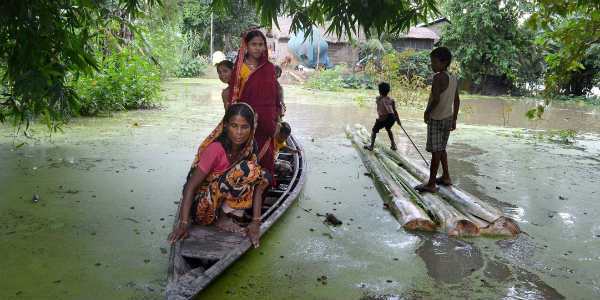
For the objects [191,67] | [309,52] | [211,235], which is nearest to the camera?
[211,235]

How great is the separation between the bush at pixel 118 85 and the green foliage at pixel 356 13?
586 cm

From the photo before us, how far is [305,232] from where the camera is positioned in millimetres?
3615

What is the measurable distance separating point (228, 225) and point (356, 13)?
145 cm

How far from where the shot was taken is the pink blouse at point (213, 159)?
289 cm

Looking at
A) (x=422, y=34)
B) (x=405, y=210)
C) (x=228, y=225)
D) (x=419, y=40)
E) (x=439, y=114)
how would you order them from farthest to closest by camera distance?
(x=419, y=40)
(x=422, y=34)
(x=439, y=114)
(x=405, y=210)
(x=228, y=225)

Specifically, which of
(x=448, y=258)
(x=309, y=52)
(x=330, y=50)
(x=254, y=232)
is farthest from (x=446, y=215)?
(x=330, y=50)

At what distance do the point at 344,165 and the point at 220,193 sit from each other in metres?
3.18

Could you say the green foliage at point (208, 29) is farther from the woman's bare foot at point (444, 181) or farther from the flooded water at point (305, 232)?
the woman's bare foot at point (444, 181)

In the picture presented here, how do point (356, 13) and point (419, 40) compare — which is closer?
point (356, 13)

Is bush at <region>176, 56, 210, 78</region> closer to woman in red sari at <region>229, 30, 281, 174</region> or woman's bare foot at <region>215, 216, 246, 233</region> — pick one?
woman in red sari at <region>229, 30, 281, 174</region>

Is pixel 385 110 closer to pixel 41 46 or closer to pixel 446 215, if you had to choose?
pixel 446 215

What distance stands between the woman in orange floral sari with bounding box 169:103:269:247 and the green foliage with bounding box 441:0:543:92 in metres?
15.6

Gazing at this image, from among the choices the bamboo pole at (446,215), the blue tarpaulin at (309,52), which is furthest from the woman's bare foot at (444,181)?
the blue tarpaulin at (309,52)

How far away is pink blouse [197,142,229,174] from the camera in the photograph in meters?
2.89
